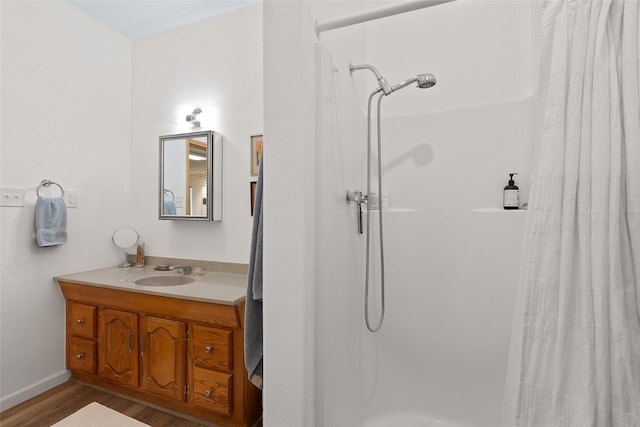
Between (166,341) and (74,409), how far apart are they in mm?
715

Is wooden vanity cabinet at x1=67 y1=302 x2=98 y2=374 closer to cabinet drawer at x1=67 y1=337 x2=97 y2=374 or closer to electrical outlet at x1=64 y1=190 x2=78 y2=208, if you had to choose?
cabinet drawer at x1=67 y1=337 x2=97 y2=374

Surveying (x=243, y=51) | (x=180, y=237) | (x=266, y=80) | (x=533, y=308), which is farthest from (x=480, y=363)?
(x=243, y=51)

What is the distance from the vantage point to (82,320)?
6.78 ft

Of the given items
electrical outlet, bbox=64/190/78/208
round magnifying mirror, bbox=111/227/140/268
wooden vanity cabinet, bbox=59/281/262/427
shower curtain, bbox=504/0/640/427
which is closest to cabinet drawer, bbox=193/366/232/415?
wooden vanity cabinet, bbox=59/281/262/427

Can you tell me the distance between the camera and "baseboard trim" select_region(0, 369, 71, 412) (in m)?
1.84

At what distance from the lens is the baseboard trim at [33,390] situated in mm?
1838

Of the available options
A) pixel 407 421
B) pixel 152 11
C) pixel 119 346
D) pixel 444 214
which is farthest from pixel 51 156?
pixel 407 421

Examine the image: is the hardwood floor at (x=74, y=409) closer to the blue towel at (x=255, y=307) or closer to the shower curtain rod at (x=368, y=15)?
the blue towel at (x=255, y=307)

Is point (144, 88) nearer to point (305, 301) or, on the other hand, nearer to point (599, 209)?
point (305, 301)

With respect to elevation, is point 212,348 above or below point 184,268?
below

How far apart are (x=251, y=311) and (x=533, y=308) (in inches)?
35.6

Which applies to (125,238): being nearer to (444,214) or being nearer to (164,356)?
(164,356)

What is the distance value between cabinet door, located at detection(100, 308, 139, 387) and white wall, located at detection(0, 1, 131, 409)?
437 millimetres

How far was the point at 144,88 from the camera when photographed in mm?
2553
